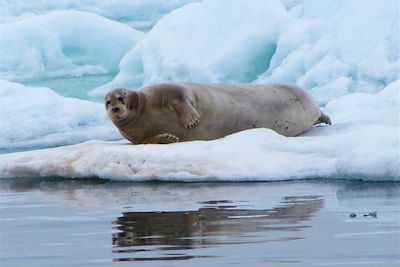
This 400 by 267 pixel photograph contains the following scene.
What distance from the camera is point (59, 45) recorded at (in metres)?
18.5

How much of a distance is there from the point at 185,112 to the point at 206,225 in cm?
373

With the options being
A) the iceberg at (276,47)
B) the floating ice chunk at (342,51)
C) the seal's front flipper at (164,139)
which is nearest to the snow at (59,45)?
the iceberg at (276,47)

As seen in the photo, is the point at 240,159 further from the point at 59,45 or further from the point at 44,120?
the point at 59,45

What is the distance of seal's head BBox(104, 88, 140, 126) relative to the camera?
28.4 ft

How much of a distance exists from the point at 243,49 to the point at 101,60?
424 cm

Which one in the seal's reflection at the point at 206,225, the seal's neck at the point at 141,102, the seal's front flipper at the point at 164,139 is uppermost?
the seal's neck at the point at 141,102

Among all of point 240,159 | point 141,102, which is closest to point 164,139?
point 141,102

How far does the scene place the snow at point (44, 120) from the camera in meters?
14.0

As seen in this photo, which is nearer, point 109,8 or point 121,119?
point 121,119

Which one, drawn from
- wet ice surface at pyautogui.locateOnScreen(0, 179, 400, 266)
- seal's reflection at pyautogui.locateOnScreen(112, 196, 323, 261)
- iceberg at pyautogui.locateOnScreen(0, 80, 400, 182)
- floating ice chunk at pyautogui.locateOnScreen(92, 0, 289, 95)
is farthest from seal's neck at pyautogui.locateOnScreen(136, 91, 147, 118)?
floating ice chunk at pyautogui.locateOnScreen(92, 0, 289, 95)

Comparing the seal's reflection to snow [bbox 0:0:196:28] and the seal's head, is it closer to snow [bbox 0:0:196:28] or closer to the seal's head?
the seal's head

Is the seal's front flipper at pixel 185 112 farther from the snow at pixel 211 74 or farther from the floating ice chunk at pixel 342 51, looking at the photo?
the floating ice chunk at pixel 342 51

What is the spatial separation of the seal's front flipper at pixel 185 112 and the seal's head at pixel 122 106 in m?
0.29

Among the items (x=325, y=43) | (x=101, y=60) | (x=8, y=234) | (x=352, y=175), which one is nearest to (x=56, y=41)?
(x=101, y=60)
